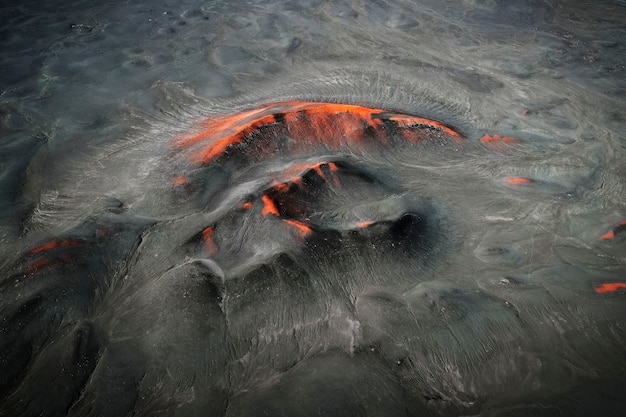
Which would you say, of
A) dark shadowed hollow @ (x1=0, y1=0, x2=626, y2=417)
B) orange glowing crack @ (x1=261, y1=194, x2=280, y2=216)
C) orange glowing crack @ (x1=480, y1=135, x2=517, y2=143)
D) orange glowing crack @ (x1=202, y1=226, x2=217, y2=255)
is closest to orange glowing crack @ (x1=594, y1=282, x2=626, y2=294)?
dark shadowed hollow @ (x1=0, y1=0, x2=626, y2=417)

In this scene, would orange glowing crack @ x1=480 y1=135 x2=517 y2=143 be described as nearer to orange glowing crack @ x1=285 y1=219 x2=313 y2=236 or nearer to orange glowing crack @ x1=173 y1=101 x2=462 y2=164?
orange glowing crack @ x1=173 y1=101 x2=462 y2=164

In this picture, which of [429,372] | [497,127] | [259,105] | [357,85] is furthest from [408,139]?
[429,372]

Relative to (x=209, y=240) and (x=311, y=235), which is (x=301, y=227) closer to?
(x=311, y=235)

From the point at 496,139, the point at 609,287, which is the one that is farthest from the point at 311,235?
the point at 496,139

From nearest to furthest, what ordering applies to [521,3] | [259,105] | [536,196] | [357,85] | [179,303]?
[179,303], [536,196], [259,105], [357,85], [521,3]

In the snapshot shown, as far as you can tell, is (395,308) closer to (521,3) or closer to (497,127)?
(497,127)

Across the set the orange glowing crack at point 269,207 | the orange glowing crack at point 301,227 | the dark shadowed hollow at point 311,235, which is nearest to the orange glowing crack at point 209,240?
the dark shadowed hollow at point 311,235
